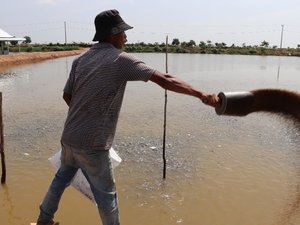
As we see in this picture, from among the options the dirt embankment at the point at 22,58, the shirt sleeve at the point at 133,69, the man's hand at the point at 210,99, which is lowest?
the dirt embankment at the point at 22,58

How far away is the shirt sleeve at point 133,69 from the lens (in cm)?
247

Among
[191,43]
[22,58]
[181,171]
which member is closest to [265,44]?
[191,43]

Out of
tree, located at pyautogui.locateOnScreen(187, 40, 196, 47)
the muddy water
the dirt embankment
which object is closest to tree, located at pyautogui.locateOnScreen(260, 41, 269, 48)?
tree, located at pyautogui.locateOnScreen(187, 40, 196, 47)

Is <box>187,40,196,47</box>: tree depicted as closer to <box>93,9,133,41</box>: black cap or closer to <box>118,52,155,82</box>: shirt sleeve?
<box>93,9,133,41</box>: black cap

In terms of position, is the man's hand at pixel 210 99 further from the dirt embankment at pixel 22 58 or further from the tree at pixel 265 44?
the tree at pixel 265 44

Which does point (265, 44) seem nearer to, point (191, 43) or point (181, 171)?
point (191, 43)

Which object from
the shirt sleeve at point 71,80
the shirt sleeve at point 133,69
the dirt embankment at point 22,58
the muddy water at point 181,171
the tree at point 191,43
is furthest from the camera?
the tree at point 191,43

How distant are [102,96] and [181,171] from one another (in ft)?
14.5

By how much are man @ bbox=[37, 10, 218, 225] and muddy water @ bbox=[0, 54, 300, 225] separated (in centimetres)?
193

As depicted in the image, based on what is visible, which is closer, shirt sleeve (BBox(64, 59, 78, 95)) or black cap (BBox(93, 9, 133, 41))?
black cap (BBox(93, 9, 133, 41))

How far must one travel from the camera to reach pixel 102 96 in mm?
2629

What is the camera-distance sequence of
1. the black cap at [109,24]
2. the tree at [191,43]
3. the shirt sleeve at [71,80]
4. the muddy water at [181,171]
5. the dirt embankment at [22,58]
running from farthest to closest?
the tree at [191,43] → the dirt embankment at [22,58] → the muddy water at [181,171] → the shirt sleeve at [71,80] → the black cap at [109,24]

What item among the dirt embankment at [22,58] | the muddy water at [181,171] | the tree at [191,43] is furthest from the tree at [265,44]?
the muddy water at [181,171]

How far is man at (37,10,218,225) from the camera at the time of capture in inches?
99.3
